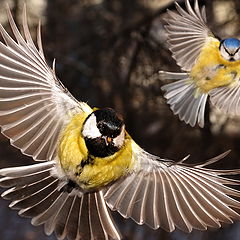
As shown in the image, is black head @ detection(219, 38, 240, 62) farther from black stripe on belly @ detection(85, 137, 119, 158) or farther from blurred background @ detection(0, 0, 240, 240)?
blurred background @ detection(0, 0, 240, 240)

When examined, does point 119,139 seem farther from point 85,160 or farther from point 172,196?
point 172,196

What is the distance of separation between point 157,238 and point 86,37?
5.31 feet

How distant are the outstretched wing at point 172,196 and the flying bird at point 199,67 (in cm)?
31

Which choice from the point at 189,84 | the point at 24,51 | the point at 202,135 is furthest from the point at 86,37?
the point at 24,51

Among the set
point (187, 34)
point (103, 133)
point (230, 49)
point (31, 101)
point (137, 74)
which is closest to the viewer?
point (103, 133)

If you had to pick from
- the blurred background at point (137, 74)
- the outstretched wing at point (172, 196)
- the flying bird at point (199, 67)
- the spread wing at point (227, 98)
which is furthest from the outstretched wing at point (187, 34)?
the blurred background at point (137, 74)

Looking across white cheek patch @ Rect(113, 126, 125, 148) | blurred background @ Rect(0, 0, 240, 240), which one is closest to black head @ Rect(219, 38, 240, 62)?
white cheek patch @ Rect(113, 126, 125, 148)

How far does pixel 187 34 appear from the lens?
2061 millimetres

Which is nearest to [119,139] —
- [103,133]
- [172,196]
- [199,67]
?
[103,133]

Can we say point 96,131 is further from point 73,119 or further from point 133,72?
point 133,72

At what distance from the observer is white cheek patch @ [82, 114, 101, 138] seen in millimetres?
1602

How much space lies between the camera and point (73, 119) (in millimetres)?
1727

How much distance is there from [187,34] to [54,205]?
68cm

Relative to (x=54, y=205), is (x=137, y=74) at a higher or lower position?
higher
